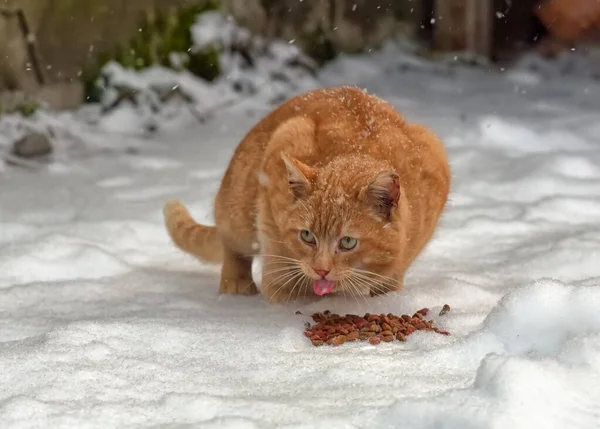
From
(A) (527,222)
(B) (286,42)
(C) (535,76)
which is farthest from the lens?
(C) (535,76)

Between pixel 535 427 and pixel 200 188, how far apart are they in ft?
11.3

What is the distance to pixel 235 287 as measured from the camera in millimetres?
3453

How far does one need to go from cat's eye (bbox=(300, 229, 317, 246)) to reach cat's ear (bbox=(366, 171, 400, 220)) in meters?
0.23

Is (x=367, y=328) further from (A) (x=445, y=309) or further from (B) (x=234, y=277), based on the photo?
(B) (x=234, y=277)

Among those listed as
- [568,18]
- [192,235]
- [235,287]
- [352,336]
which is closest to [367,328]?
[352,336]

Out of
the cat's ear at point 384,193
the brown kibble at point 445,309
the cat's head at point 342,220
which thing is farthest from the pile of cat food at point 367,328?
the cat's ear at point 384,193

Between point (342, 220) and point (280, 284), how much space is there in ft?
1.60

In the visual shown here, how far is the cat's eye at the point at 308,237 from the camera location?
287cm

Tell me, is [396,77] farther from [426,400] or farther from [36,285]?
[426,400]

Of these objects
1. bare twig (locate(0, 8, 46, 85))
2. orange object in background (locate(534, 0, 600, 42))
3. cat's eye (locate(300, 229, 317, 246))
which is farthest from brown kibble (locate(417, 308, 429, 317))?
orange object in background (locate(534, 0, 600, 42))

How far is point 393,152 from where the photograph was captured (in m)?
3.07

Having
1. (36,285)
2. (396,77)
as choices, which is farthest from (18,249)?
(396,77)

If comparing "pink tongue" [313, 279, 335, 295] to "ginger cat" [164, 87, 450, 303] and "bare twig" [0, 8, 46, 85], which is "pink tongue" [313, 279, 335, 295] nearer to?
"ginger cat" [164, 87, 450, 303]

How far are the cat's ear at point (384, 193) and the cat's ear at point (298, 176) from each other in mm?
210
